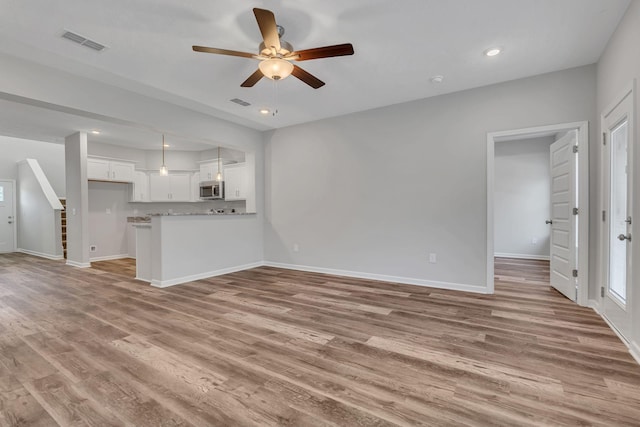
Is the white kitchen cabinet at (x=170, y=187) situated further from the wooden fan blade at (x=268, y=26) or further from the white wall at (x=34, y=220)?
the wooden fan blade at (x=268, y=26)

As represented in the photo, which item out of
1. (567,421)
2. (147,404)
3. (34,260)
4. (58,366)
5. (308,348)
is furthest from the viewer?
(34,260)

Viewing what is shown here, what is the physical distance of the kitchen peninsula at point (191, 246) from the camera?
440cm

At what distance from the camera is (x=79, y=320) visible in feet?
9.96

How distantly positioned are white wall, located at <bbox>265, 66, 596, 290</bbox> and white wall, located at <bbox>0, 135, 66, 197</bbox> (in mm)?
6777

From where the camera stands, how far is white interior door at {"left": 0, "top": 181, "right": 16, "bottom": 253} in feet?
25.6

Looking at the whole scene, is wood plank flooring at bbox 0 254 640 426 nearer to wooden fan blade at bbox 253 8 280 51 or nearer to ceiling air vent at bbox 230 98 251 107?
wooden fan blade at bbox 253 8 280 51

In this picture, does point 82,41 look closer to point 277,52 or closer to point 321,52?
point 277,52

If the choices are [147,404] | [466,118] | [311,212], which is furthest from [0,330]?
[466,118]

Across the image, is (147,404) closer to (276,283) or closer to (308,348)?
(308,348)

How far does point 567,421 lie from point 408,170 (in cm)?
335

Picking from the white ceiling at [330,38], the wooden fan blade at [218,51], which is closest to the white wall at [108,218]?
the white ceiling at [330,38]

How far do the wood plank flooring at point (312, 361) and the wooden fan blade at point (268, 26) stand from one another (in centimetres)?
246

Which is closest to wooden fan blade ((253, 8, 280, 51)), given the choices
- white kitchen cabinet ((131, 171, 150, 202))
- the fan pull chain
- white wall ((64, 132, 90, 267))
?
the fan pull chain

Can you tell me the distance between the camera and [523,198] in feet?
21.8
